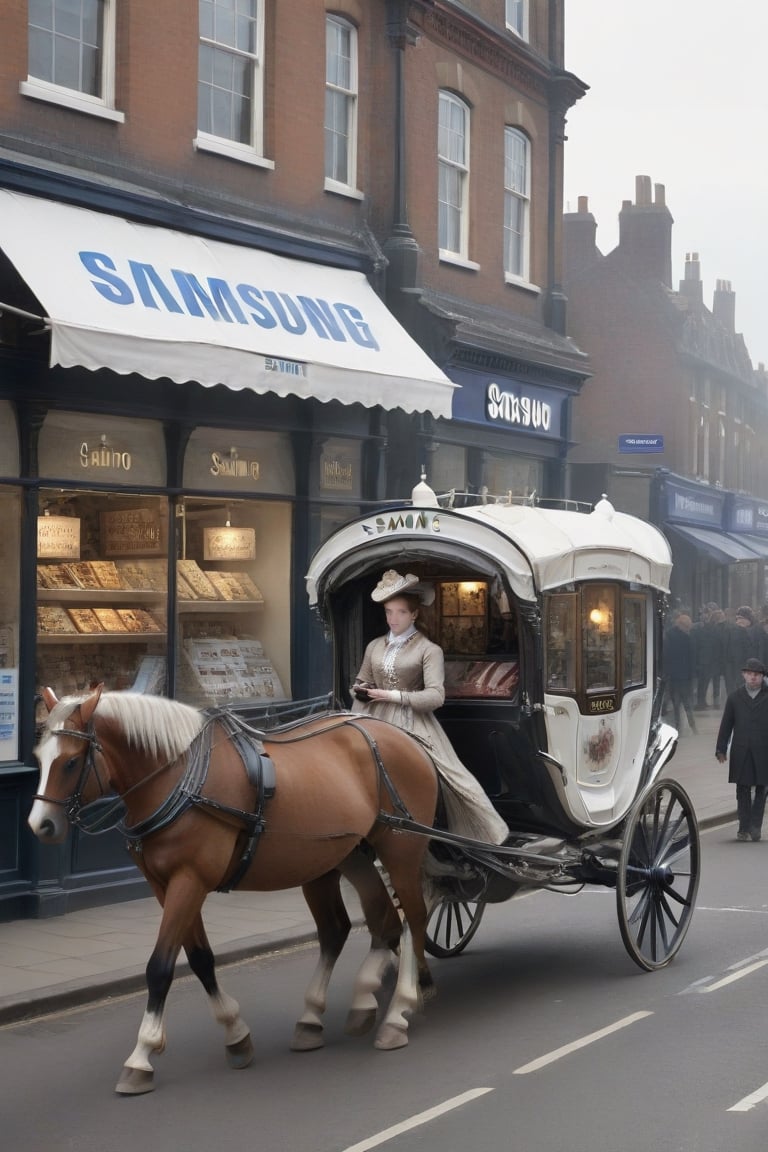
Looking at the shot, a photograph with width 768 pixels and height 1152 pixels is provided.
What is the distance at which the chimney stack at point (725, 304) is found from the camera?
172 ft

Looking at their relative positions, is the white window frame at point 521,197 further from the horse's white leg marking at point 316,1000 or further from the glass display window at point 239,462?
the horse's white leg marking at point 316,1000

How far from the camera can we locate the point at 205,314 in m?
11.9

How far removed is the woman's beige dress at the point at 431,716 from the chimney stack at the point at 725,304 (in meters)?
45.9

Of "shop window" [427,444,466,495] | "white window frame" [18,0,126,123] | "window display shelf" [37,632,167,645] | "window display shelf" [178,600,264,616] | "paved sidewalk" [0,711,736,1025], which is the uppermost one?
"white window frame" [18,0,126,123]

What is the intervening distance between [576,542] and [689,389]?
33.2 metres

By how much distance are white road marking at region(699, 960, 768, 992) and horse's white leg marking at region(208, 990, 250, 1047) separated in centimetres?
286

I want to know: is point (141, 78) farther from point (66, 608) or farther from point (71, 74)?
point (66, 608)

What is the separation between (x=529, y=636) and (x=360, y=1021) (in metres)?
2.35

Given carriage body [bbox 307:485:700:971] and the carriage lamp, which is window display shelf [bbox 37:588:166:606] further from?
carriage body [bbox 307:485:700:971]

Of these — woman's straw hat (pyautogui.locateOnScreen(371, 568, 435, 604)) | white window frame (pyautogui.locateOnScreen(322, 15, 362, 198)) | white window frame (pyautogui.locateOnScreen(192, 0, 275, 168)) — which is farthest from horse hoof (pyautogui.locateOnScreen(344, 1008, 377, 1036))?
white window frame (pyautogui.locateOnScreen(322, 15, 362, 198))

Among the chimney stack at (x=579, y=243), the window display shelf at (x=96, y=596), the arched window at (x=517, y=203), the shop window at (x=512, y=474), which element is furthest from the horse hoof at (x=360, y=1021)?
the chimney stack at (x=579, y=243)

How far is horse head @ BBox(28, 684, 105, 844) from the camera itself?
666 cm

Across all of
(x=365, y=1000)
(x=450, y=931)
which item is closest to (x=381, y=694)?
(x=365, y=1000)

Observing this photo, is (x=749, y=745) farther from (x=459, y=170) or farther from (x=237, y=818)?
(x=237, y=818)
